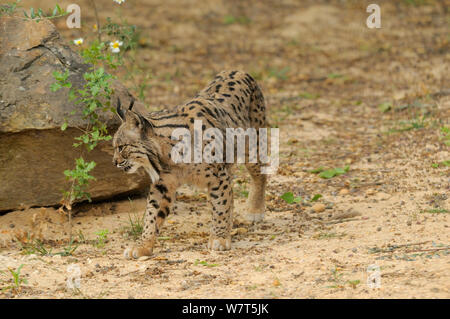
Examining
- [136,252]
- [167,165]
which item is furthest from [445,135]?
[136,252]

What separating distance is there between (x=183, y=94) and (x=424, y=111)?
4174mm

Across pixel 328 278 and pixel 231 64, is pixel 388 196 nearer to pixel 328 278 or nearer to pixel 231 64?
pixel 328 278

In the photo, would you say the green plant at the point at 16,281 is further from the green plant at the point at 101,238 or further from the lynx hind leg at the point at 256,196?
the lynx hind leg at the point at 256,196

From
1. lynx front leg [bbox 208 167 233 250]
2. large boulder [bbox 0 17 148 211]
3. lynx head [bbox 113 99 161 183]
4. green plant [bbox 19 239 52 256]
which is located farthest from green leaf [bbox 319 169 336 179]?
green plant [bbox 19 239 52 256]

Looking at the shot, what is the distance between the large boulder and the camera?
6906 millimetres

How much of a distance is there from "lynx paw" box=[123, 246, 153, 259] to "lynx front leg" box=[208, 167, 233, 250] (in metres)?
0.62

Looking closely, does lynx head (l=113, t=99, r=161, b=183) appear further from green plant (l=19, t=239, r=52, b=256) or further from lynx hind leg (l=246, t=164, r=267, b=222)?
lynx hind leg (l=246, t=164, r=267, b=222)

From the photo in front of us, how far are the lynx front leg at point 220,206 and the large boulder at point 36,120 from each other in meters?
1.27

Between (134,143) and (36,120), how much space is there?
3.88 ft

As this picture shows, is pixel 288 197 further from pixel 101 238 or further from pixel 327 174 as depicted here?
pixel 101 238

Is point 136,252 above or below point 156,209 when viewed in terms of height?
below

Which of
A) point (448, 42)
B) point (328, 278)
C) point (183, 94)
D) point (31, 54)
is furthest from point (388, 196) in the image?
point (448, 42)

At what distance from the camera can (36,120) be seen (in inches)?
271

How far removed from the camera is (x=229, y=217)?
22.2ft
